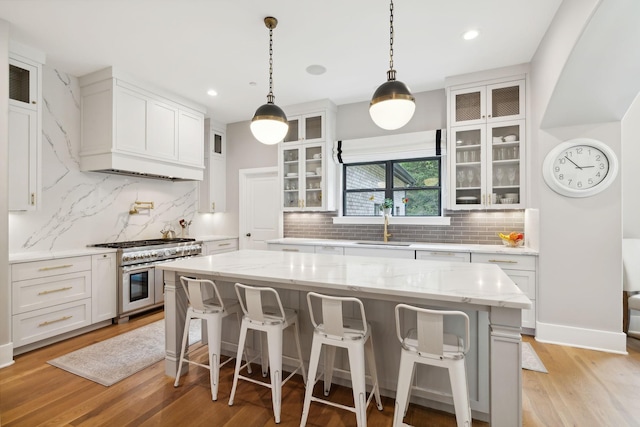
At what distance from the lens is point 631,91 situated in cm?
270

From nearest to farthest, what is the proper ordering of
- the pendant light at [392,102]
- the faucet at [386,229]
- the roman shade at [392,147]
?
the pendant light at [392,102] < the roman shade at [392,147] < the faucet at [386,229]

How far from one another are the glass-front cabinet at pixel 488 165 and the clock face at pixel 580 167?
480 mm

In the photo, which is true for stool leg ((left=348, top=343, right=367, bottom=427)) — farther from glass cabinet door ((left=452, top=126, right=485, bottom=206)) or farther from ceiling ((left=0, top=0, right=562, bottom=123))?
glass cabinet door ((left=452, top=126, right=485, bottom=206))

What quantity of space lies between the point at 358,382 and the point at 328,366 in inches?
20.1

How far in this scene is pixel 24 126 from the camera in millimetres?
3086

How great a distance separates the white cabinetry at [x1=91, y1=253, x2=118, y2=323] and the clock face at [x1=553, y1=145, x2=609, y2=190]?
4.95m

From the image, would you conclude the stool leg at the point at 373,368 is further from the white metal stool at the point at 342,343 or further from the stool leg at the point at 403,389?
the stool leg at the point at 403,389

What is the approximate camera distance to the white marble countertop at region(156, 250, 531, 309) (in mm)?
1624

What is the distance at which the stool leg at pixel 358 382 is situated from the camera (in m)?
1.77

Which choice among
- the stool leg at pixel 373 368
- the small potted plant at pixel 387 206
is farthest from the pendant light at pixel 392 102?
the small potted plant at pixel 387 206

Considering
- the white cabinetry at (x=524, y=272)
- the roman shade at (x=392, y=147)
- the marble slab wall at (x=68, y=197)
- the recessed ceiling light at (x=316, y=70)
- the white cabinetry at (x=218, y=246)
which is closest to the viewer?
the white cabinetry at (x=524, y=272)

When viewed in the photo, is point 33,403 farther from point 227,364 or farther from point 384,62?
point 384,62

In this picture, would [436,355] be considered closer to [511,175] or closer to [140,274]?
[511,175]

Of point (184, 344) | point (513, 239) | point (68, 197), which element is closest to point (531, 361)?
point (513, 239)
